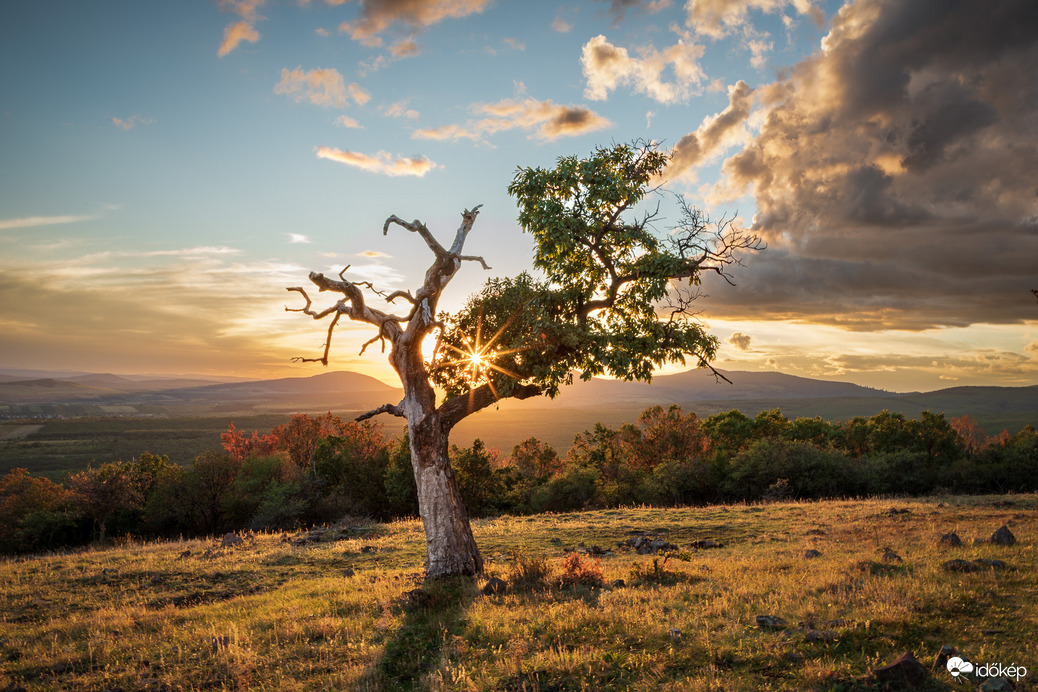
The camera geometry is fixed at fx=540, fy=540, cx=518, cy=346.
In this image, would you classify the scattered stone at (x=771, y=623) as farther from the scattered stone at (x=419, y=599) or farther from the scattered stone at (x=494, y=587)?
the scattered stone at (x=419, y=599)

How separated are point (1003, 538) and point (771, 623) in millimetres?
11134

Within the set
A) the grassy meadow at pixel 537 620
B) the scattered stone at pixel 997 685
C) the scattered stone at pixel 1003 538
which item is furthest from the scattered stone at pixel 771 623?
the scattered stone at pixel 1003 538

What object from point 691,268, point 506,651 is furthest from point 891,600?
point 691,268

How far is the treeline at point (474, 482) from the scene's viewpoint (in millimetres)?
39781

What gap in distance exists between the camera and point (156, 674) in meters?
9.42

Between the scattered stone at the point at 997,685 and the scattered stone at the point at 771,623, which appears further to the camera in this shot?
the scattered stone at the point at 771,623

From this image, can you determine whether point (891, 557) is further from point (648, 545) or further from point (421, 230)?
point (421, 230)

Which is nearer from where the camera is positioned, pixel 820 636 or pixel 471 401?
pixel 820 636

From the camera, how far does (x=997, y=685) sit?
702 centimetres

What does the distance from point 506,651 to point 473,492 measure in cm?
3703

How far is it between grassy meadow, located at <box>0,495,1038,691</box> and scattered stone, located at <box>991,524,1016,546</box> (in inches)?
19.2

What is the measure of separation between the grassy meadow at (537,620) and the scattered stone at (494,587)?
12.3 inches

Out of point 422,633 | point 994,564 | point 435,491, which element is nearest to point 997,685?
point 994,564

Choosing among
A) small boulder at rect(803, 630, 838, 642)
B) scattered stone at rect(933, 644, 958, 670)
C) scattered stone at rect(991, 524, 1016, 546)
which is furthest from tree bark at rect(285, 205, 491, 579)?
scattered stone at rect(991, 524, 1016, 546)
